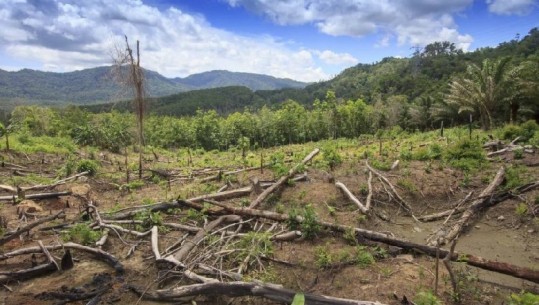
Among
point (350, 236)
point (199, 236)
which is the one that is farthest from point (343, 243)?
point (199, 236)

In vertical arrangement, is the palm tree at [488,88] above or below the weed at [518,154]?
above

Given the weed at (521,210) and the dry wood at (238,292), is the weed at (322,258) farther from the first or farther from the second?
the weed at (521,210)

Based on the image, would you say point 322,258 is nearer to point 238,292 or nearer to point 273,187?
point 238,292

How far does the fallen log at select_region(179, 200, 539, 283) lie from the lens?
5.86 m

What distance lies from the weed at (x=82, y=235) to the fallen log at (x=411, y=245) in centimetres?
210

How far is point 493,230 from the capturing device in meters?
8.99

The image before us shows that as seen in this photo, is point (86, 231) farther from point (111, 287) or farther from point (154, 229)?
point (111, 287)

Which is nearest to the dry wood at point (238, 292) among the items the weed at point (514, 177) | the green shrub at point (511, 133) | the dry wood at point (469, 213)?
the dry wood at point (469, 213)

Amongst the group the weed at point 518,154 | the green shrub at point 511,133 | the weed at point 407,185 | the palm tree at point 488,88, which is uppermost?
→ the palm tree at point 488,88

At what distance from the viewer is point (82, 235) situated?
26.6ft

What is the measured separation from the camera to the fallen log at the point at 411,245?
19.2ft

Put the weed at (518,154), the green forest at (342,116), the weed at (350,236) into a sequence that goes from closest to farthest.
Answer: the weed at (350,236) < the weed at (518,154) < the green forest at (342,116)

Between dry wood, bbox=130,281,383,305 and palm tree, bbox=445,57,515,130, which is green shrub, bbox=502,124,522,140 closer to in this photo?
palm tree, bbox=445,57,515,130

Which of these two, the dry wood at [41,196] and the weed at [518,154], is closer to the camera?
the dry wood at [41,196]
